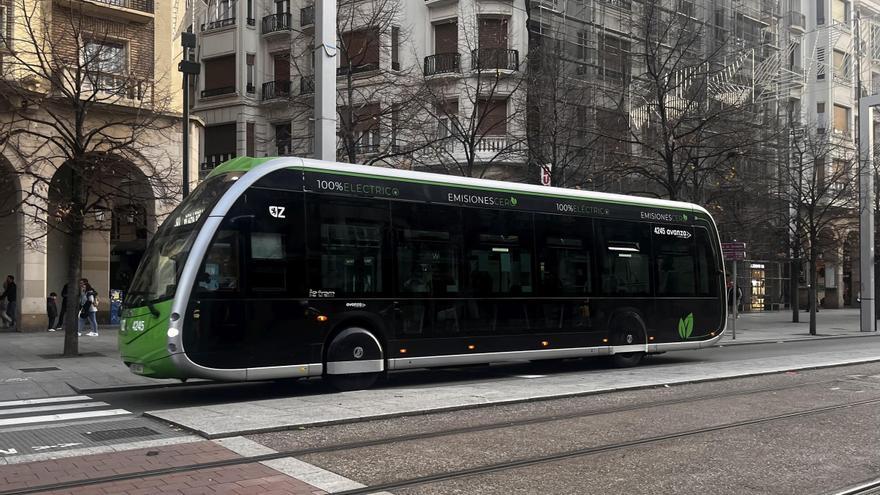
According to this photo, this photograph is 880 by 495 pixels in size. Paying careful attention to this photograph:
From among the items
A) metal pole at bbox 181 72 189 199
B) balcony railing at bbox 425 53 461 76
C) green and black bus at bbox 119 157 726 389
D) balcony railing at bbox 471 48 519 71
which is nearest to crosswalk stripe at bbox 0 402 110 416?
green and black bus at bbox 119 157 726 389

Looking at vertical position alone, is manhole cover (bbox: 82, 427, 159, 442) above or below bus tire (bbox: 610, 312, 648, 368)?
below

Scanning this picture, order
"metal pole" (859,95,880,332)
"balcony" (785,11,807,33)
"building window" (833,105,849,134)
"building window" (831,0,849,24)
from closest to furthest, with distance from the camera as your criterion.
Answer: "metal pole" (859,95,880,332) < "balcony" (785,11,807,33) < "building window" (833,105,849,134) < "building window" (831,0,849,24)

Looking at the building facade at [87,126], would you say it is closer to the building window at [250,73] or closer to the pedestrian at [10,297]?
the pedestrian at [10,297]

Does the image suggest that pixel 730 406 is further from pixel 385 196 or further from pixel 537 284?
pixel 385 196

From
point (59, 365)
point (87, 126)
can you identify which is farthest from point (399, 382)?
point (87, 126)

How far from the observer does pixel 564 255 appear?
45.4ft

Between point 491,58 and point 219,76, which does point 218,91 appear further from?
point 491,58

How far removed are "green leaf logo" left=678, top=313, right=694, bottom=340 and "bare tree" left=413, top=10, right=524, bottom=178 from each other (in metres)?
6.69

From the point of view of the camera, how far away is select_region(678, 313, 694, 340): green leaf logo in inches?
618

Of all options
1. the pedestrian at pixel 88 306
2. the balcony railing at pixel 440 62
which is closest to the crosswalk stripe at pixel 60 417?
the pedestrian at pixel 88 306

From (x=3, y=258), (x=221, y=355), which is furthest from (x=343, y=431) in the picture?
(x=3, y=258)

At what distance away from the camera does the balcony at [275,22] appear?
36.5 metres

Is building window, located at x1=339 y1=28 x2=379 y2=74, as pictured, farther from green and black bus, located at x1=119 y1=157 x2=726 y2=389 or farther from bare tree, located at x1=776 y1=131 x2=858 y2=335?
bare tree, located at x1=776 y1=131 x2=858 y2=335

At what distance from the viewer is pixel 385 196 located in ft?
38.3
